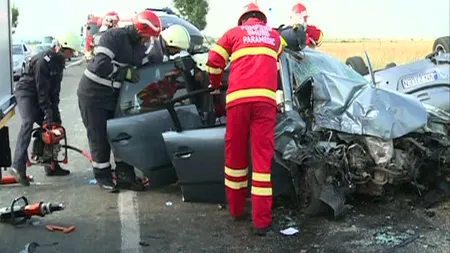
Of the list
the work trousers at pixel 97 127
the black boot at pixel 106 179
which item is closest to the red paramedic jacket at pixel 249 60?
the work trousers at pixel 97 127

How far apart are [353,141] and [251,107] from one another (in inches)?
39.8

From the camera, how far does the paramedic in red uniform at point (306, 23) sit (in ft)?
30.2

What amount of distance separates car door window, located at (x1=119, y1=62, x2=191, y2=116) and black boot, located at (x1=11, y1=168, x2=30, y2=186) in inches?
56.9

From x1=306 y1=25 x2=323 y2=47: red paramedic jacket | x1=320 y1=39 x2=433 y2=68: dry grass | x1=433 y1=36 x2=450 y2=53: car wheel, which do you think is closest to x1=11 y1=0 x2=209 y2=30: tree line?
x1=320 y1=39 x2=433 y2=68: dry grass

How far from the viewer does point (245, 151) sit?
5.23 metres

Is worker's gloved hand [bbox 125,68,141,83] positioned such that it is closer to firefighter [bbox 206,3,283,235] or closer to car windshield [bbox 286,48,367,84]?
firefighter [bbox 206,3,283,235]

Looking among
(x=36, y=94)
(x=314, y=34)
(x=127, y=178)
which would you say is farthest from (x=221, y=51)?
(x=314, y=34)

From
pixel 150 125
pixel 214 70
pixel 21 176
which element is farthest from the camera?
pixel 21 176

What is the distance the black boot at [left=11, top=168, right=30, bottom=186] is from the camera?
679 centimetres

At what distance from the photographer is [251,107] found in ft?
16.6

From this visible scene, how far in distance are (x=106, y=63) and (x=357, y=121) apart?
8.57ft

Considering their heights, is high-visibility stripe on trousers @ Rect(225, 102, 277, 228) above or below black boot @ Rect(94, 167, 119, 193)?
above

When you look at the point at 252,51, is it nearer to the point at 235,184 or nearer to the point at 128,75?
the point at 235,184

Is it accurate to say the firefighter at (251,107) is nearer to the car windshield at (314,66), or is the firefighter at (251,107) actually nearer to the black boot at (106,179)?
the car windshield at (314,66)
